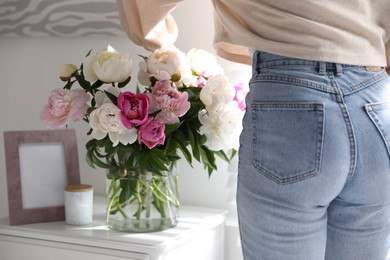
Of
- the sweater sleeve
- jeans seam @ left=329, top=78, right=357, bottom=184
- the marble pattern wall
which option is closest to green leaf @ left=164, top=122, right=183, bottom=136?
the sweater sleeve

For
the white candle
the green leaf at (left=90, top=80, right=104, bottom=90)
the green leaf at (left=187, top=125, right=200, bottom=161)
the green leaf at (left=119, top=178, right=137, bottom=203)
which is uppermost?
the green leaf at (left=90, top=80, right=104, bottom=90)

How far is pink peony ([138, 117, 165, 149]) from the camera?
118 cm

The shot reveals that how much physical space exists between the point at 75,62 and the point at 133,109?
730 millimetres

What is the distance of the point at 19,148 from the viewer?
144 cm

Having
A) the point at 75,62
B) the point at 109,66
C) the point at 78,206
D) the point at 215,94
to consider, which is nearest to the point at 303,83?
the point at 215,94

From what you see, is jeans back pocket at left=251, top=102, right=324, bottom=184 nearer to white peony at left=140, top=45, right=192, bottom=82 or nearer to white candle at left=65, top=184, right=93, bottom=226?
white peony at left=140, top=45, right=192, bottom=82

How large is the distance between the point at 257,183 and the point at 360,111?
0.20m

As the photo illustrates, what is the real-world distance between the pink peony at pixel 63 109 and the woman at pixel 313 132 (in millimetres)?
493

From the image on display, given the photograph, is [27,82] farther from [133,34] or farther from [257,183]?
[257,183]

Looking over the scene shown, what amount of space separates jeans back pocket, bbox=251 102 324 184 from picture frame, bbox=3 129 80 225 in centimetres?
75

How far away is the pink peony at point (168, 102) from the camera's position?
121 centimetres

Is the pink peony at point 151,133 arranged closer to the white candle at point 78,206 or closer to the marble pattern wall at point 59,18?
the white candle at point 78,206

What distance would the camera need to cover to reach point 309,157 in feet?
2.78

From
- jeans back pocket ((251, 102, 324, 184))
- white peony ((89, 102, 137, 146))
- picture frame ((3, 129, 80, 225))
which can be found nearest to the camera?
jeans back pocket ((251, 102, 324, 184))
